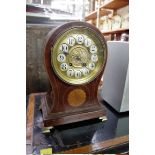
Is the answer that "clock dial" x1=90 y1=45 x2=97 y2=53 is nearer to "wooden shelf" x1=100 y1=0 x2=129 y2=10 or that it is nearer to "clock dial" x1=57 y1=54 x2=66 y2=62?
"clock dial" x1=57 y1=54 x2=66 y2=62

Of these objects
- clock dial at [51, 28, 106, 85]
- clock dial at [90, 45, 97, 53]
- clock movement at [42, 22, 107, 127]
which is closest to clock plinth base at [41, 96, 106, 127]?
clock movement at [42, 22, 107, 127]

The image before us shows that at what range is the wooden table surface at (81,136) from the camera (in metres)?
0.64

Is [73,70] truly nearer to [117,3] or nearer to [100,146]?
[100,146]

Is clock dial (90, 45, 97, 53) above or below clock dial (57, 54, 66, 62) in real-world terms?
above

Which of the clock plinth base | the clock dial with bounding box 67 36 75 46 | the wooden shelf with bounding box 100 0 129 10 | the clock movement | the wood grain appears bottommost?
the wood grain

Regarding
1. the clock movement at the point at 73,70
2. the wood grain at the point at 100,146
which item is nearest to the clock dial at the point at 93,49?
the clock movement at the point at 73,70

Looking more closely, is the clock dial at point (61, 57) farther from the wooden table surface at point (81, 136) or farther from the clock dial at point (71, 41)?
the wooden table surface at point (81, 136)

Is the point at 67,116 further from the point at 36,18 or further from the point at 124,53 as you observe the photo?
the point at 36,18

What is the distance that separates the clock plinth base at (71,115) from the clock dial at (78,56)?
0.48ft

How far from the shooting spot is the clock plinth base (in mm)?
718

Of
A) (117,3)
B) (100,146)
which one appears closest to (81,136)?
(100,146)

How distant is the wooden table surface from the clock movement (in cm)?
4

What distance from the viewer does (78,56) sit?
716mm

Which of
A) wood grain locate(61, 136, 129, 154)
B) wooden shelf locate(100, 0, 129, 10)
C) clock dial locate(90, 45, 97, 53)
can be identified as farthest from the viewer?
wooden shelf locate(100, 0, 129, 10)
